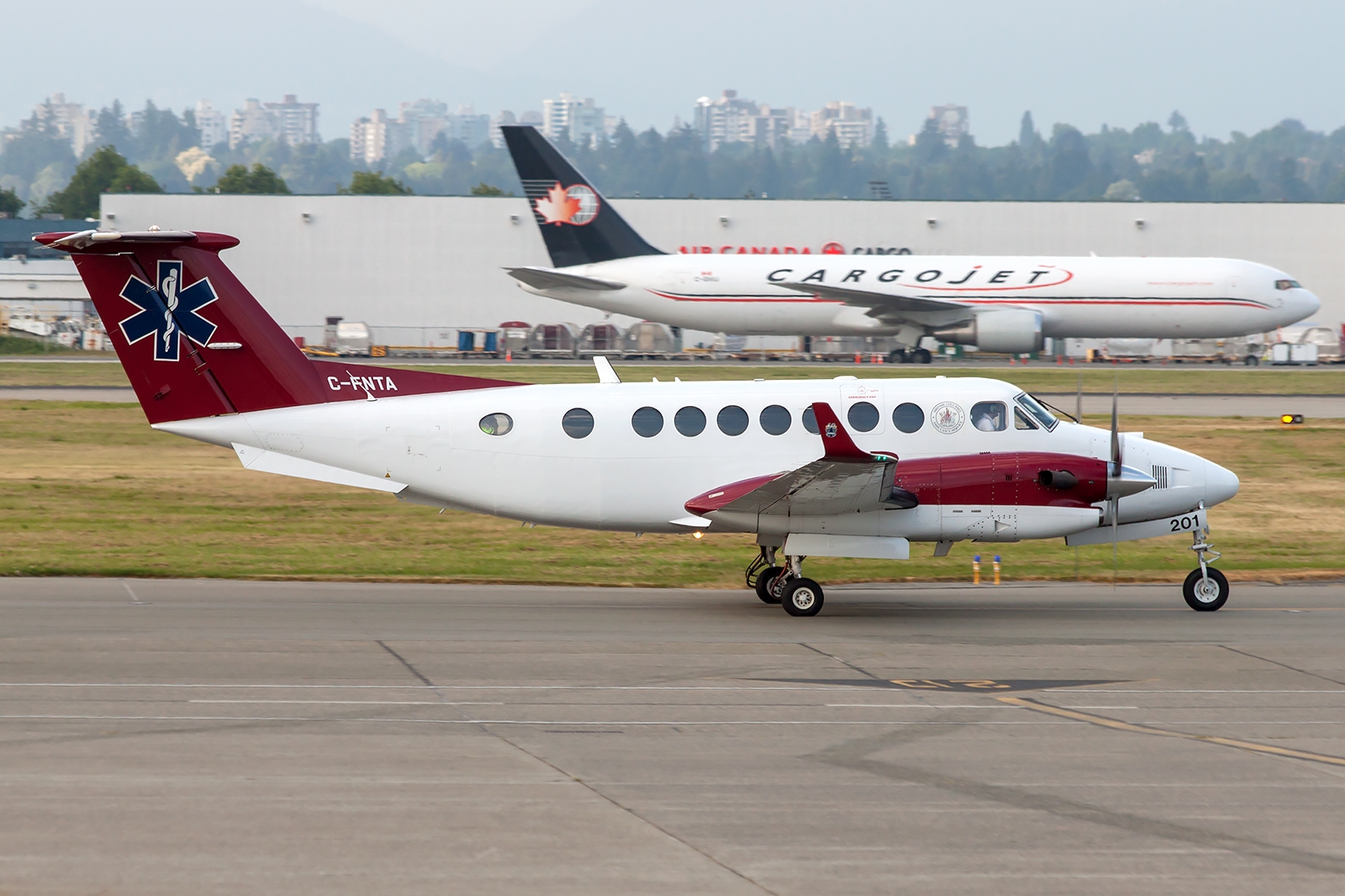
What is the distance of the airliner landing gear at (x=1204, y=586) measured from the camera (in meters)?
16.9

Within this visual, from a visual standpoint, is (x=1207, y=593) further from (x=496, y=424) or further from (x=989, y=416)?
(x=496, y=424)

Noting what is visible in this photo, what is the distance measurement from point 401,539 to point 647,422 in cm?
760

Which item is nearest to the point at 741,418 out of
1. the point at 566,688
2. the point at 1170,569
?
the point at 566,688

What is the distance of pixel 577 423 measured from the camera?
17.0 meters

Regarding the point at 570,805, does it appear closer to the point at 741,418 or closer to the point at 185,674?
the point at 185,674

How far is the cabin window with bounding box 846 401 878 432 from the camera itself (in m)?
16.8

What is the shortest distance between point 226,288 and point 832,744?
10.1 metres

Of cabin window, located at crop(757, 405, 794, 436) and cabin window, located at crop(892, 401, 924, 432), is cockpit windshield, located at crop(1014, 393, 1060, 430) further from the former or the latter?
cabin window, located at crop(757, 405, 794, 436)

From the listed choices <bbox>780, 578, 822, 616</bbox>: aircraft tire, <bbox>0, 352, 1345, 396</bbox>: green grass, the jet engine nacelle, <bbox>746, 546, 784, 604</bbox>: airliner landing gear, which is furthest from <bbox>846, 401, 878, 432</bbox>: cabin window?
the jet engine nacelle

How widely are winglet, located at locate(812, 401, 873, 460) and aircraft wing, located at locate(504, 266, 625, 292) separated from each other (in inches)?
1473

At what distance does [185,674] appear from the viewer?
12609 mm

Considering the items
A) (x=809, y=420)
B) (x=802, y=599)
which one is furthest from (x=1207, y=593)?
(x=809, y=420)

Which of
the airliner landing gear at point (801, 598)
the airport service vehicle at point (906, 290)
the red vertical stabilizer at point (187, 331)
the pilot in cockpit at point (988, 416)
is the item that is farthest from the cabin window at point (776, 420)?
the airport service vehicle at point (906, 290)

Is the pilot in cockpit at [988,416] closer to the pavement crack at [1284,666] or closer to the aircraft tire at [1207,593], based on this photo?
the aircraft tire at [1207,593]
